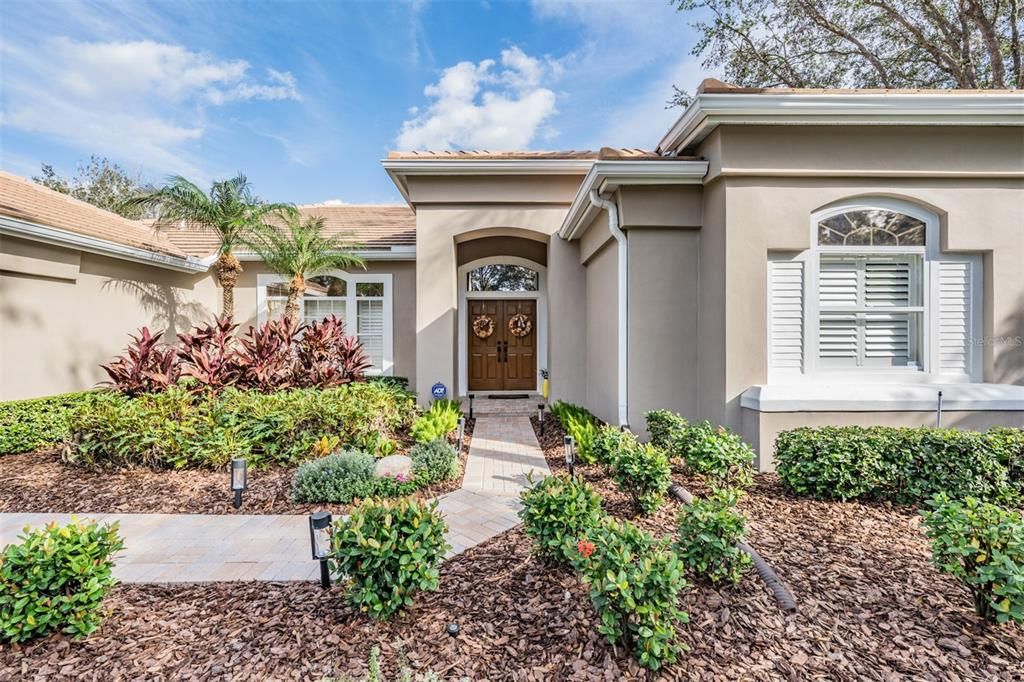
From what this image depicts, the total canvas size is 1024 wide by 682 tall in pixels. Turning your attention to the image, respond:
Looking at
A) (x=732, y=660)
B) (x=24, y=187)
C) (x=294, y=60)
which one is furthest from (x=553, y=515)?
(x=24, y=187)

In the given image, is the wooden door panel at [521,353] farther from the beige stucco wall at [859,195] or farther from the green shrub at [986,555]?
the green shrub at [986,555]

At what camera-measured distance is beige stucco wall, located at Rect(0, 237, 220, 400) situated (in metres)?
7.07

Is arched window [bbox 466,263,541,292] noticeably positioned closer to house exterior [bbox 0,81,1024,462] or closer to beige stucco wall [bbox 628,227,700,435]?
house exterior [bbox 0,81,1024,462]

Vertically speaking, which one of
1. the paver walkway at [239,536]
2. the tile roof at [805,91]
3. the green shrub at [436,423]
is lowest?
the paver walkway at [239,536]

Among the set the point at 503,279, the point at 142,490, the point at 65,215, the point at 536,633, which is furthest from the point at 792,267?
the point at 65,215

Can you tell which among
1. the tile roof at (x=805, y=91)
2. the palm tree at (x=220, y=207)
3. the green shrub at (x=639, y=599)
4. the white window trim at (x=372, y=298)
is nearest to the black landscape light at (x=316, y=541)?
the green shrub at (x=639, y=599)

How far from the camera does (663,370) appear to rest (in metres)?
6.37

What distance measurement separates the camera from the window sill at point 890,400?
17.4 ft

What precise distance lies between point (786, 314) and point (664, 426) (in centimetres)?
224

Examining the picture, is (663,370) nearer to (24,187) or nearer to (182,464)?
(182,464)

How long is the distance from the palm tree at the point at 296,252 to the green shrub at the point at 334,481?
17.5 feet

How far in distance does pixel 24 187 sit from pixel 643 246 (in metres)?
12.2

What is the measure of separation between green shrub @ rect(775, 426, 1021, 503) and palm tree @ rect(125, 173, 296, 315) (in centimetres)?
996

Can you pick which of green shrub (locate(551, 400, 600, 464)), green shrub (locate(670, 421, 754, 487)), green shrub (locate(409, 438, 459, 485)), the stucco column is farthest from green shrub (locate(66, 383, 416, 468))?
green shrub (locate(670, 421, 754, 487))
